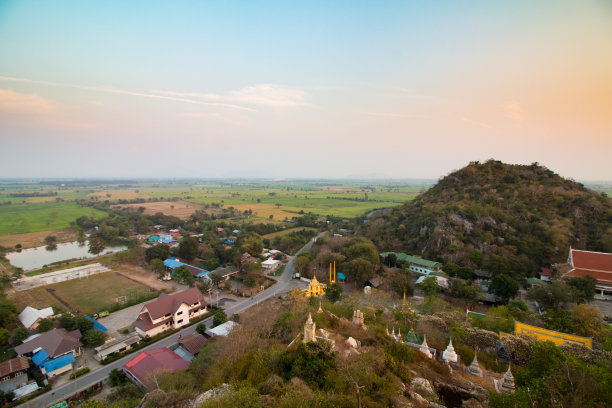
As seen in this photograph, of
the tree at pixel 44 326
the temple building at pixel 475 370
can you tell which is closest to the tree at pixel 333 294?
the temple building at pixel 475 370

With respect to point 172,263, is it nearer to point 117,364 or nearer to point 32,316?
point 32,316

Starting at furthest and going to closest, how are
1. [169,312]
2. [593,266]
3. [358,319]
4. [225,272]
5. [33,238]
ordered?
[33,238]
[225,272]
[593,266]
[169,312]
[358,319]

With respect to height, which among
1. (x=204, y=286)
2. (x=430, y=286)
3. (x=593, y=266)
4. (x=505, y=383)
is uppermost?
(x=593, y=266)

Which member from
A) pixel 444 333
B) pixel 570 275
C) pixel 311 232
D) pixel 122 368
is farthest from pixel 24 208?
pixel 570 275

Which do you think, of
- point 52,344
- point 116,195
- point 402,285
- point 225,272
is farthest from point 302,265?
point 116,195

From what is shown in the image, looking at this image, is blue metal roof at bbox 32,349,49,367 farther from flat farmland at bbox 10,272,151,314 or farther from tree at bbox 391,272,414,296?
tree at bbox 391,272,414,296

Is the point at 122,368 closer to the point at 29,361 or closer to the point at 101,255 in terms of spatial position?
the point at 29,361
